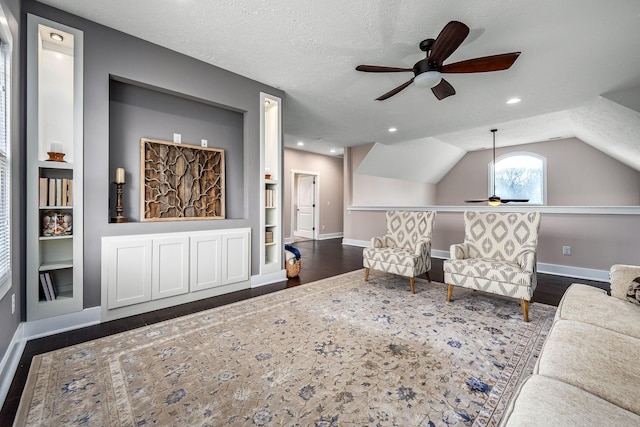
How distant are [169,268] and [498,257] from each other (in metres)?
3.59

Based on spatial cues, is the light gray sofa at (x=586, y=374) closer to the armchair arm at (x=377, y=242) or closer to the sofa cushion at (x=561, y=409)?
the sofa cushion at (x=561, y=409)

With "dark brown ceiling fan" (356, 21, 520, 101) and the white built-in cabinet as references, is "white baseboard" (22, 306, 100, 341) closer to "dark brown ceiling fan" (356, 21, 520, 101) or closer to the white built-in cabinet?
the white built-in cabinet

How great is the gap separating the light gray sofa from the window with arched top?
22.3ft

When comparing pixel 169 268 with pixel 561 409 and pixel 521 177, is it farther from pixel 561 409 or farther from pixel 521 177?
pixel 521 177

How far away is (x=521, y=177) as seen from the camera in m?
7.43

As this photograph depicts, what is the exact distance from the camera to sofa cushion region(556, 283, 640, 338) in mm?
1412

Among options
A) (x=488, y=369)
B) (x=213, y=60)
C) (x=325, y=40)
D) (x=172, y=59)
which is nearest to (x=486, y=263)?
(x=488, y=369)

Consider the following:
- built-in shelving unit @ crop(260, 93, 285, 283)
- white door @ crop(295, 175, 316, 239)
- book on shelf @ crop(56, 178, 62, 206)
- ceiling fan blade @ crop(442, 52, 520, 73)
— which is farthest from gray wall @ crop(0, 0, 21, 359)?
white door @ crop(295, 175, 316, 239)

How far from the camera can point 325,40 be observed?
8.55ft

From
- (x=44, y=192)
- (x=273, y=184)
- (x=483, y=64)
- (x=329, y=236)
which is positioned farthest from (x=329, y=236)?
(x=44, y=192)

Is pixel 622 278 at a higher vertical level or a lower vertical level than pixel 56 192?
lower

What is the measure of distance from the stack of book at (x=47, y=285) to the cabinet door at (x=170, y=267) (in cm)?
71

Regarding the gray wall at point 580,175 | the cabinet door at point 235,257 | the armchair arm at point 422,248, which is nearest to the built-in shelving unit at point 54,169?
the cabinet door at point 235,257

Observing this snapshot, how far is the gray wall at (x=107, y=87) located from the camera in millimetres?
2367
